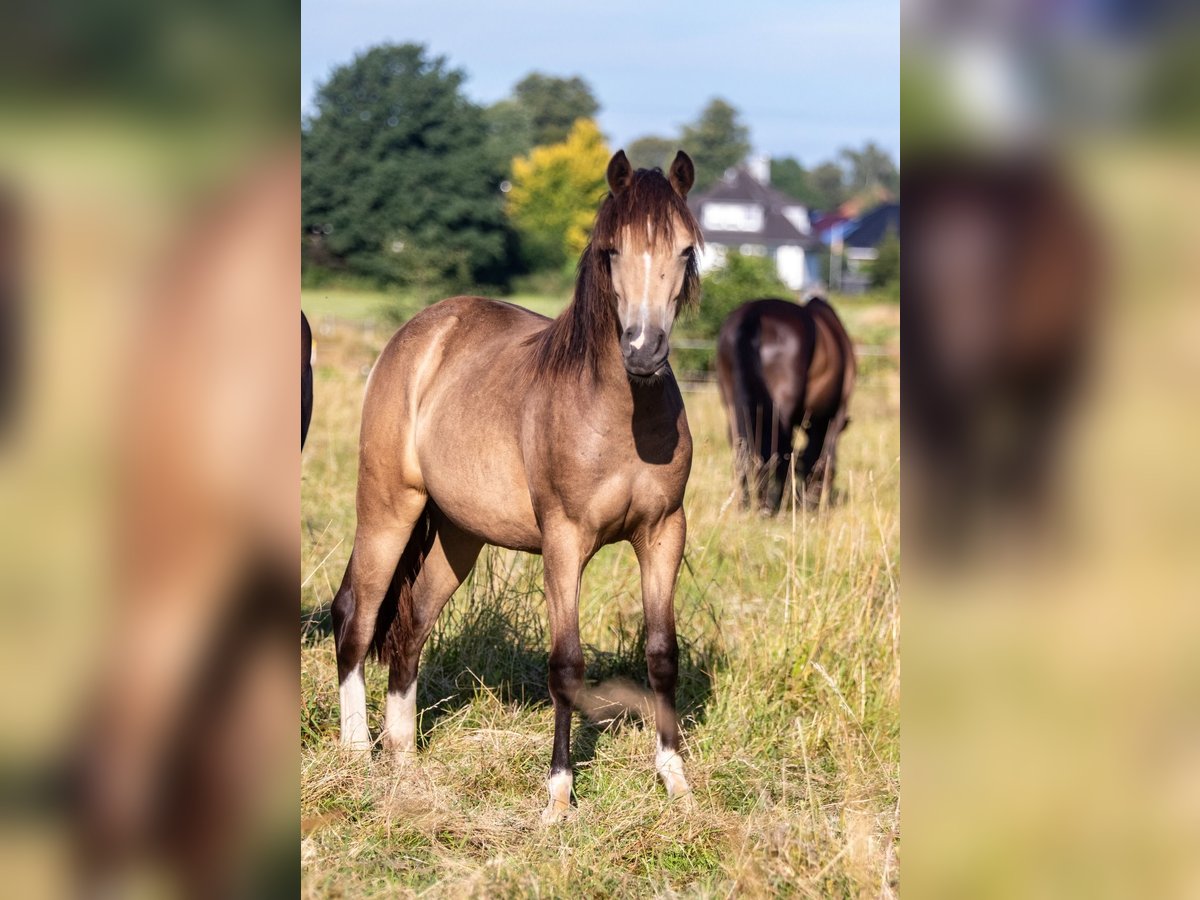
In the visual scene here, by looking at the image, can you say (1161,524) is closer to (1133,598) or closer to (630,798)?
(1133,598)

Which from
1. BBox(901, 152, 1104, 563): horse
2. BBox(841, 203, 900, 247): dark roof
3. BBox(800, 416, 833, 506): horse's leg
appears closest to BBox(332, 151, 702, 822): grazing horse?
BBox(901, 152, 1104, 563): horse

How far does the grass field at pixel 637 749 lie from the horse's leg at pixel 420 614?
117 mm

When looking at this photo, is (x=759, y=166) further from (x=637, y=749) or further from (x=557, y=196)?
(x=637, y=749)

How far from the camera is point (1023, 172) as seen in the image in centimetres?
101

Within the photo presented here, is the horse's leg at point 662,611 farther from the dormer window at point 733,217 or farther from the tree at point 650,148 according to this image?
the tree at point 650,148

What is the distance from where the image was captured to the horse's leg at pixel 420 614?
4.38 meters

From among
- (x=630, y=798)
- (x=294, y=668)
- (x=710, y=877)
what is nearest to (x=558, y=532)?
(x=630, y=798)

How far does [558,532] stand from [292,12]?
9.43 feet

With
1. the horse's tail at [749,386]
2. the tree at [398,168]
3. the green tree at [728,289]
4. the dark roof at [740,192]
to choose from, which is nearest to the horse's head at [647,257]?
the horse's tail at [749,386]

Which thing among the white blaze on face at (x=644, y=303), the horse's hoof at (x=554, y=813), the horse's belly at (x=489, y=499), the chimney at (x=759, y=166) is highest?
the chimney at (x=759, y=166)

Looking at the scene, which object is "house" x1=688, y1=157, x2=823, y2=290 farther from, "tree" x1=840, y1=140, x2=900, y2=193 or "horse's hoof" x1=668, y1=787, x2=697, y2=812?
"horse's hoof" x1=668, y1=787, x2=697, y2=812

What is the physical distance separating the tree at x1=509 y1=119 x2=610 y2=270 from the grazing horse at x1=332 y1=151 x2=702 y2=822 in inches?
1581

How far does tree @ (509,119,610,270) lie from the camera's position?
149 feet

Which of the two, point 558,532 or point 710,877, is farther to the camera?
point 558,532
